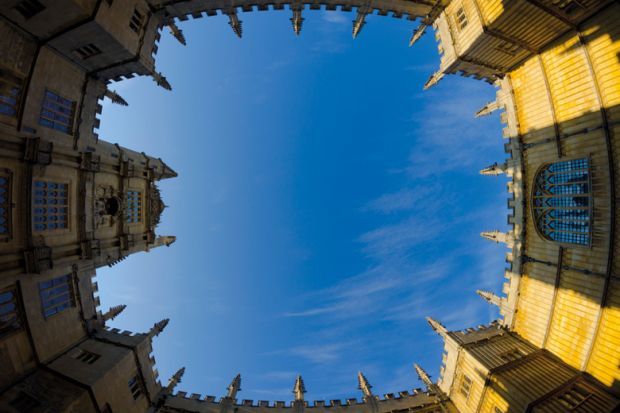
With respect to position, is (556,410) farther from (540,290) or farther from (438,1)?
(438,1)

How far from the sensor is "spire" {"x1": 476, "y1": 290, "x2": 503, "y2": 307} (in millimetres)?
32281

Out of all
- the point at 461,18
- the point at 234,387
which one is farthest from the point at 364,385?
the point at 461,18

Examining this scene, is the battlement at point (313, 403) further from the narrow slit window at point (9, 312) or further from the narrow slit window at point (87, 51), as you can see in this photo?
the narrow slit window at point (87, 51)

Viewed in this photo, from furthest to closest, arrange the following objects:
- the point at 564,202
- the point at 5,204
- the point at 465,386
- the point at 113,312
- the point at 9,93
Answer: the point at 113,312 < the point at 465,386 < the point at 564,202 < the point at 9,93 < the point at 5,204

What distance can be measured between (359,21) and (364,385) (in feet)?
130

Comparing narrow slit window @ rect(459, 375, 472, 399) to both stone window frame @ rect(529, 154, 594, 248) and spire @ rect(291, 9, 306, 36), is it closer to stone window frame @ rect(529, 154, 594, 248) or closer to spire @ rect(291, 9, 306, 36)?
stone window frame @ rect(529, 154, 594, 248)

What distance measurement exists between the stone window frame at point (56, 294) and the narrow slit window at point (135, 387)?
8.10m

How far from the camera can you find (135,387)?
1030 inches

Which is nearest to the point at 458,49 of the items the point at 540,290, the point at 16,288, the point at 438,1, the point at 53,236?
the point at 438,1

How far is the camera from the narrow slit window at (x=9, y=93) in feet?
62.4

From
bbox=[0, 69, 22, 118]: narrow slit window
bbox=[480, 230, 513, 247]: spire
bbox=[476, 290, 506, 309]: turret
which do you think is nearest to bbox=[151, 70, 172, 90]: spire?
bbox=[0, 69, 22, 118]: narrow slit window

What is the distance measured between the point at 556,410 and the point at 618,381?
18.2ft

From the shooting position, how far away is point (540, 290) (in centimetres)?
2727

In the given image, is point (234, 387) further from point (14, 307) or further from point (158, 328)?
point (14, 307)
